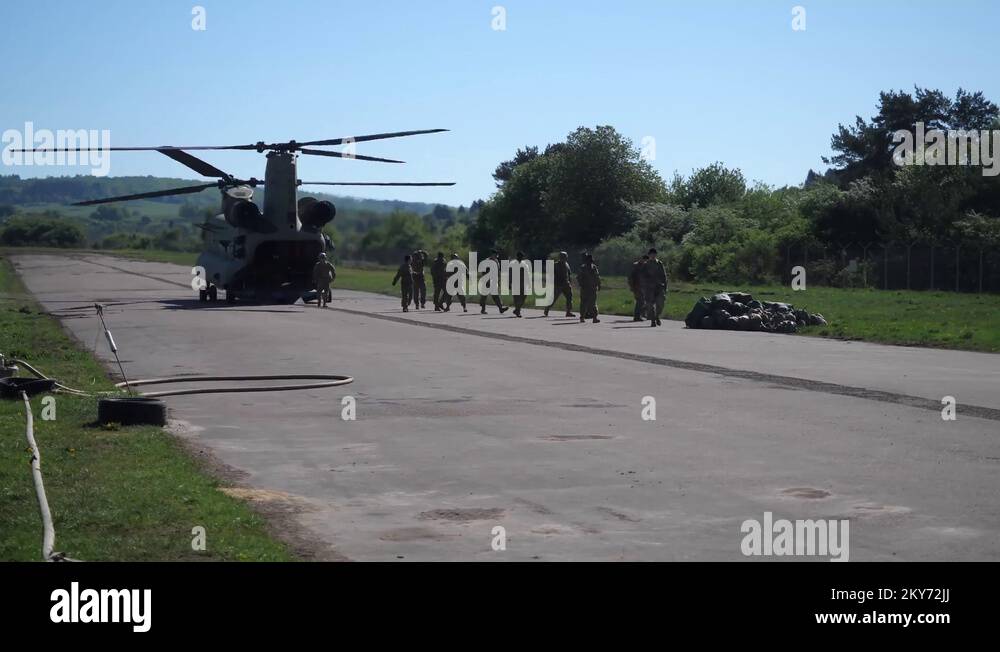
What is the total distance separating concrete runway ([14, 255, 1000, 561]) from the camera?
29.0 ft

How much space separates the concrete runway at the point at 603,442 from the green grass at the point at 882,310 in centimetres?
193

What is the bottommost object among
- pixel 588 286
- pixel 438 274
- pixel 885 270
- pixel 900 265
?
pixel 588 286

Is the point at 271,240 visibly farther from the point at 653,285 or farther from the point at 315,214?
the point at 653,285

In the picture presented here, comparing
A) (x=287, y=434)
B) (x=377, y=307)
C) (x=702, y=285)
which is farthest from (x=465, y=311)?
(x=287, y=434)

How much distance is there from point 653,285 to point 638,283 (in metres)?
0.76

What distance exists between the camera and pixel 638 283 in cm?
3356

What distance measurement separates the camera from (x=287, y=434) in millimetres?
13680

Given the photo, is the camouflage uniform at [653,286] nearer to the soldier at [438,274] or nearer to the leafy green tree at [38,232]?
the soldier at [438,274]

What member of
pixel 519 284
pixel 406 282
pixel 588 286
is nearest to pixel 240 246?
pixel 406 282

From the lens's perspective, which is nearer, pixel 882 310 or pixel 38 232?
pixel 882 310

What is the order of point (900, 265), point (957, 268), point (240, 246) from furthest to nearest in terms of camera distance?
point (900, 265)
point (957, 268)
point (240, 246)

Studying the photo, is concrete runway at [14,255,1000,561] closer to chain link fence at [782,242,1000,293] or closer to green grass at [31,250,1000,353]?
green grass at [31,250,1000,353]

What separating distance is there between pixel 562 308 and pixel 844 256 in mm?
18549

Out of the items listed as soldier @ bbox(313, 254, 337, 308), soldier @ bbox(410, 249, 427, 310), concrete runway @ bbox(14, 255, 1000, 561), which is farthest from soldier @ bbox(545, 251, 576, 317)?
concrete runway @ bbox(14, 255, 1000, 561)
